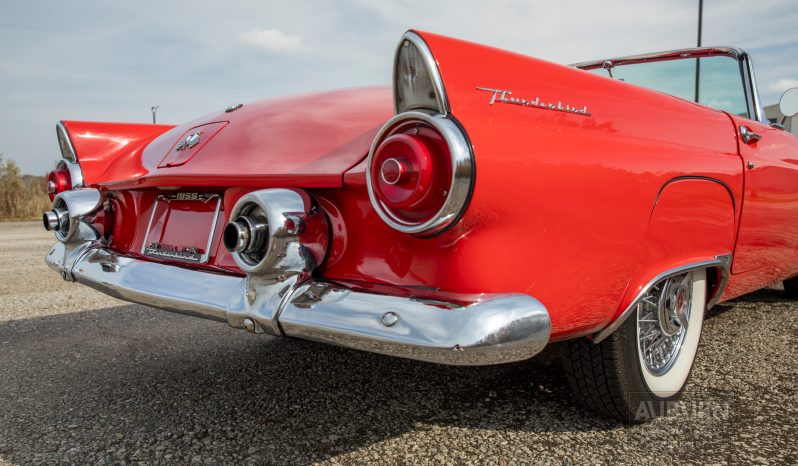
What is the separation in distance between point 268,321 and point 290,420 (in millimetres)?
757

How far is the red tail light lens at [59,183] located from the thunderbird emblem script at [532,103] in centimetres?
206

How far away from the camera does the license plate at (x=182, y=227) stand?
2.14 meters

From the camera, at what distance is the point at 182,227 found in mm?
2248

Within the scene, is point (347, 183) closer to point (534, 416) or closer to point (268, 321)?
point (268, 321)

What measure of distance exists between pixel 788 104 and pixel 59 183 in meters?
3.96

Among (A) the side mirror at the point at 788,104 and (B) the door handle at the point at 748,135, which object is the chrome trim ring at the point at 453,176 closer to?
(B) the door handle at the point at 748,135

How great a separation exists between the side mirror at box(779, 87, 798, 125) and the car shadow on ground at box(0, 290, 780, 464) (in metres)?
2.14

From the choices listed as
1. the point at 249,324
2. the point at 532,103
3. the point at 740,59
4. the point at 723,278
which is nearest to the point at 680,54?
the point at 740,59

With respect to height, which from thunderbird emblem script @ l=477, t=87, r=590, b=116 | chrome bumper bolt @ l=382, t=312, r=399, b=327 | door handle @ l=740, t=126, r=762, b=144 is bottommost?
chrome bumper bolt @ l=382, t=312, r=399, b=327

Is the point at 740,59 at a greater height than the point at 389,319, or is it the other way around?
the point at 740,59

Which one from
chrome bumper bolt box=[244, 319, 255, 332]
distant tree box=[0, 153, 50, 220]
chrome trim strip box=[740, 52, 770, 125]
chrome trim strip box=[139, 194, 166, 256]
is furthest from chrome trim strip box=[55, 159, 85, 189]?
distant tree box=[0, 153, 50, 220]

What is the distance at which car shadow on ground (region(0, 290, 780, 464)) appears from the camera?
6.87 ft

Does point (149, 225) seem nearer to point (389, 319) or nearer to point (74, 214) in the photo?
point (74, 214)

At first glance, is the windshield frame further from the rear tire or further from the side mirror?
the rear tire
